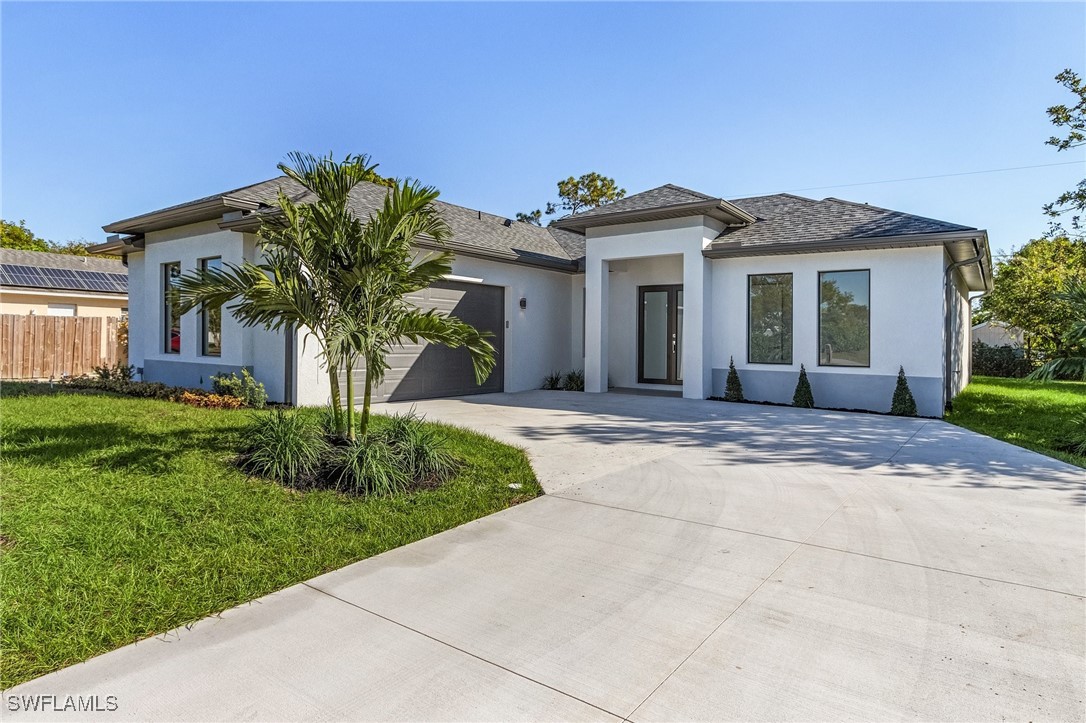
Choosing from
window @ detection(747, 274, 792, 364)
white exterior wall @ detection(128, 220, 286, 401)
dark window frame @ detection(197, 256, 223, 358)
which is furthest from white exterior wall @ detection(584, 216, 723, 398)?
dark window frame @ detection(197, 256, 223, 358)

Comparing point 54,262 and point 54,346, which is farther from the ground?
point 54,262

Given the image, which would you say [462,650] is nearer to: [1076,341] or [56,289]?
[1076,341]

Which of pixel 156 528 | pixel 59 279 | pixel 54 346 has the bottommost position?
pixel 156 528

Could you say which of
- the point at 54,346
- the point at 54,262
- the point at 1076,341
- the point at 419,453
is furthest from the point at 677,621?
the point at 54,262

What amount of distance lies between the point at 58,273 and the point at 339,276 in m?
21.0

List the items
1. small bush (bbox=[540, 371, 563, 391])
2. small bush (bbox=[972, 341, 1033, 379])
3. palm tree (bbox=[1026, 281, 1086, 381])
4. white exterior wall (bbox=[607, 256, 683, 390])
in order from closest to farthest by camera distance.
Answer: palm tree (bbox=[1026, 281, 1086, 381]) < white exterior wall (bbox=[607, 256, 683, 390]) < small bush (bbox=[540, 371, 563, 391]) < small bush (bbox=[972, 341, 1033, 379])

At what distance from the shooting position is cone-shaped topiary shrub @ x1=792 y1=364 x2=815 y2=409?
11516 mm

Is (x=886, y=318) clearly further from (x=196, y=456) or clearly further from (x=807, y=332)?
(x=196, y=456)

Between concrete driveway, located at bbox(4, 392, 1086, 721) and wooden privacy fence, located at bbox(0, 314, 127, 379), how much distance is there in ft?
53.2

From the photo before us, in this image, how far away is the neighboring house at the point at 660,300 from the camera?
1066cm

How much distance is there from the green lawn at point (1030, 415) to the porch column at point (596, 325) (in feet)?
22.0

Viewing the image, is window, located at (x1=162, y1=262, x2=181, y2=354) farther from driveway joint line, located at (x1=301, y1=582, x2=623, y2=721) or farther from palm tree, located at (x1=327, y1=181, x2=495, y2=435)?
driveway joint line, located at (x1=301, y1=582, x2=623, y2=721)

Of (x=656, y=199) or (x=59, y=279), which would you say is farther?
(x=59, y=279)

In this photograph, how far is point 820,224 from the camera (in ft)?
40.0
